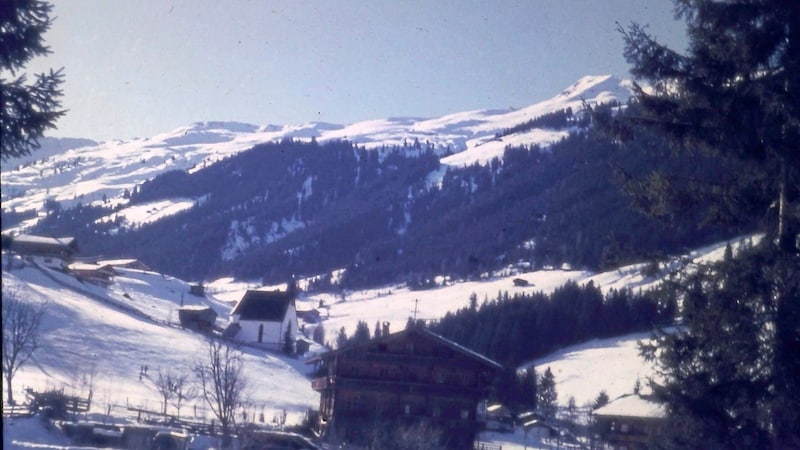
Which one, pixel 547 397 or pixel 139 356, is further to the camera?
pixel 547 397

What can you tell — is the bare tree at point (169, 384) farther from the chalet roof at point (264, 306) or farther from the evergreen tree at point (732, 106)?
the evergreen tree at point (732, 106)

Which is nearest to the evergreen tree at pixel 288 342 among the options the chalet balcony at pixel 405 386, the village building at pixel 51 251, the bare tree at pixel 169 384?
the bare tree at pixel 169 384

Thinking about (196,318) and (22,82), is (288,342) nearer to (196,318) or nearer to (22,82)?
(196,318)

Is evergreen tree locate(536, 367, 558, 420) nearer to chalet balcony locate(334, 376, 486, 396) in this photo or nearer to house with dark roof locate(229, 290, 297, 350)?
chalet balcony locate(334, 376, 486, 396)

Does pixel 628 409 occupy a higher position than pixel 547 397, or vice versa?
pixel 547 397

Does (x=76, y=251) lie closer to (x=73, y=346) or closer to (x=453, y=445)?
(x=73, y=346)

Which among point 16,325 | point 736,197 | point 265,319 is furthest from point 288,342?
point 736,197
